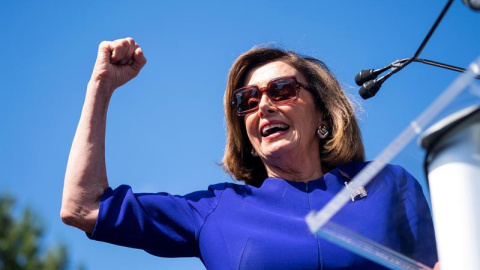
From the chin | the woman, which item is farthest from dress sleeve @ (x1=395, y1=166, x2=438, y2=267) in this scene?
the chin

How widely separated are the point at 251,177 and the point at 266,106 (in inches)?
18.2

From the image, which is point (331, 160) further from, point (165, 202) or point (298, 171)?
point (165, 202)

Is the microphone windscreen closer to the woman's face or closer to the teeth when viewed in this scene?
the woman's face

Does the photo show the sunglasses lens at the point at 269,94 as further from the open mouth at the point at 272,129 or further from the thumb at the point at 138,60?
the thumb at the point at 138,60

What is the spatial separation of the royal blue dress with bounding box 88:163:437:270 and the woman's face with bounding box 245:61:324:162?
0.67 feet

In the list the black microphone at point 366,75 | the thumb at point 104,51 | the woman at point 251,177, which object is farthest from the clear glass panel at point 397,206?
the thumb at point 104,51

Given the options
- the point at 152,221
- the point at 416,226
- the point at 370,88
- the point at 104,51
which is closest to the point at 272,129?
the point at 370,88

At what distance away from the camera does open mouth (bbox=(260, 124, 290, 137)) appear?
360cm

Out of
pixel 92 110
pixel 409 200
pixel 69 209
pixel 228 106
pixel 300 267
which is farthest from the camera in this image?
pixel 228 106

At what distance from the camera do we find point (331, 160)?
3.71m

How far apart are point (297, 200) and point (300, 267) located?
1.62ft

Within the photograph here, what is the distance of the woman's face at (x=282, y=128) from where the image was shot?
357 centimetres

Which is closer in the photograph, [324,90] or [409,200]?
[409,200]

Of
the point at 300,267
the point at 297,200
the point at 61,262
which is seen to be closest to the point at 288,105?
the point at 297,200
